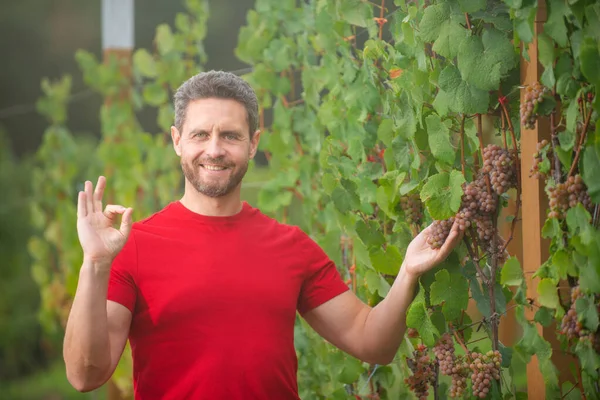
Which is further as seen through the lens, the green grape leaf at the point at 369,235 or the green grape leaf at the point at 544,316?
the green grape leaf at the point at 369,235

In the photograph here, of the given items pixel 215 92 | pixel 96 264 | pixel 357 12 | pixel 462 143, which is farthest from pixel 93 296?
pixel 357 12

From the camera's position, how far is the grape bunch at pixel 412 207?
215 cm

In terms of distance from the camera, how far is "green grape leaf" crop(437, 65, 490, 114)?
1.81m

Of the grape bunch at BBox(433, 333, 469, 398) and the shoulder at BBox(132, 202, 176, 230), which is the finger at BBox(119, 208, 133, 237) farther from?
the grape bunch at BBox(433, 333, 469, 398)

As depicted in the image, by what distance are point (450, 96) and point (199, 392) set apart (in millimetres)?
882

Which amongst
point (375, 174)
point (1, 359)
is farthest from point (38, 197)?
point (375, 174)

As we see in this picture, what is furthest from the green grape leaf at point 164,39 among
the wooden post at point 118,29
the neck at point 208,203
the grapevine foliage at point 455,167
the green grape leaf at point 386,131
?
the green grape leaf at point 386,131

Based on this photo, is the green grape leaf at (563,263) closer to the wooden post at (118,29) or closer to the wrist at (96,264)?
the wrist at (96,264)

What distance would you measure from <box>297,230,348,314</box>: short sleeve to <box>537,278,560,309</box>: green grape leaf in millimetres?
767

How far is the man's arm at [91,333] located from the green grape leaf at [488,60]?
2.84 ft

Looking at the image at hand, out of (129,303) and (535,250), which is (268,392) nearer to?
(129,303)

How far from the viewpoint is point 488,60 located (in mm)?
1767

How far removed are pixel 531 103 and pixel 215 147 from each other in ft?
2.71

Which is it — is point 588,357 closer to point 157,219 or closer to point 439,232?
point 439,232
